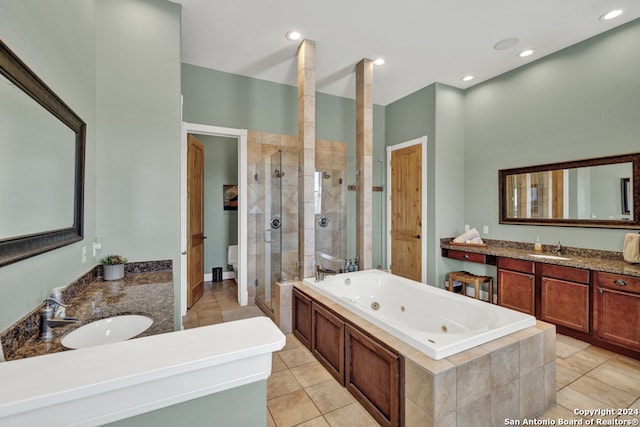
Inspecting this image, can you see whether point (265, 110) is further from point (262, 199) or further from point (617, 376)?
point (617, 376)

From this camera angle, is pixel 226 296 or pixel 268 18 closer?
pixel 268 18

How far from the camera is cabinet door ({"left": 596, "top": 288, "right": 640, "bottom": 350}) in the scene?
2490 millimetres

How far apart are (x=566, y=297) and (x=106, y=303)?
388cm

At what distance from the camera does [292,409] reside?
78.6 inches

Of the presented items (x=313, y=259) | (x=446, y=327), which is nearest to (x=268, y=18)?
(x=313, y=259)

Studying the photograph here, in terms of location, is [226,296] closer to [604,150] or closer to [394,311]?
[394,311]

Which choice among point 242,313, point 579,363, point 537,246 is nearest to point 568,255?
point 537,246

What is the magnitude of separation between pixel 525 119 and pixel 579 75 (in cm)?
63

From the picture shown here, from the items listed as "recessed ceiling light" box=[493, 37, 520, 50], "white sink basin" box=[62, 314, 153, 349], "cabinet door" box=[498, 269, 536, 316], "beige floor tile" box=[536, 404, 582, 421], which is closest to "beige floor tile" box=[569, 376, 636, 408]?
"beige floor tile" box=[536, 404, 582, 421]

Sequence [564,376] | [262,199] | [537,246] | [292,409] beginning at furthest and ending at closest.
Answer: [262,199] < [537,246] < [564,376] < [292,409]

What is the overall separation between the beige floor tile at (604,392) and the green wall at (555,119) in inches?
58.8

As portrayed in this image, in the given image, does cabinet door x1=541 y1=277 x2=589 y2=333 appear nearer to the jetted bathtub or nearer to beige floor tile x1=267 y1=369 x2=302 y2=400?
the jetted bathtub

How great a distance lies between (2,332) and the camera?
1104 millimetres

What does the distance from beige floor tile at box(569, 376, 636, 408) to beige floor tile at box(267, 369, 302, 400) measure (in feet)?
6.82
